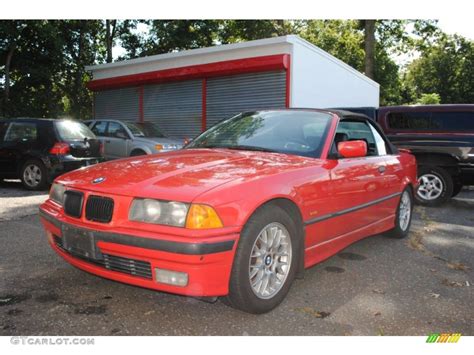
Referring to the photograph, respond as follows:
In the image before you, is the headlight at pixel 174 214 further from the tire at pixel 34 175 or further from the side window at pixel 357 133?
the tire at pixel 34 175

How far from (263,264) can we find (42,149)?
6900 millimetres

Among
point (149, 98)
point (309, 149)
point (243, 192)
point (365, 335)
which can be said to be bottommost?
point (365, 335)

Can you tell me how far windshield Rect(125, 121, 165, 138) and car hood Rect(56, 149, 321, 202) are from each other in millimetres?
8121

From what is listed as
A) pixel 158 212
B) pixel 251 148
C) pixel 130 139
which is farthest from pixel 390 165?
pixel 130 139

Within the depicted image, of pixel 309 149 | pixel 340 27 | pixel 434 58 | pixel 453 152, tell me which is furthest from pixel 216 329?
pixel 434 58

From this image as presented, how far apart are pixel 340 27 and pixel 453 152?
28033 millimetres

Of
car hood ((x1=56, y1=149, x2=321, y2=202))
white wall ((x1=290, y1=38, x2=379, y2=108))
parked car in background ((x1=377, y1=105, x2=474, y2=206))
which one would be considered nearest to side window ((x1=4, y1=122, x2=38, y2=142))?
car hood ((x1=56, y1=149, x2=321, y2=202))

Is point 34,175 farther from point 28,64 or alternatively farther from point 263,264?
point 28,64

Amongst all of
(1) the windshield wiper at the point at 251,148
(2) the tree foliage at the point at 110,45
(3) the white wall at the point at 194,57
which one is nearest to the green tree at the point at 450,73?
(2) the tree foliage at the point at 110,45

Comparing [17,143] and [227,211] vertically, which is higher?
[17,143]

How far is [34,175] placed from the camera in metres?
8.55

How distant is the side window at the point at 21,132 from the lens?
866 centimetres

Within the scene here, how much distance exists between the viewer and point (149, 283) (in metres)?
2.62

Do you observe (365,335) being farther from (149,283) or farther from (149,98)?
(149,98)
